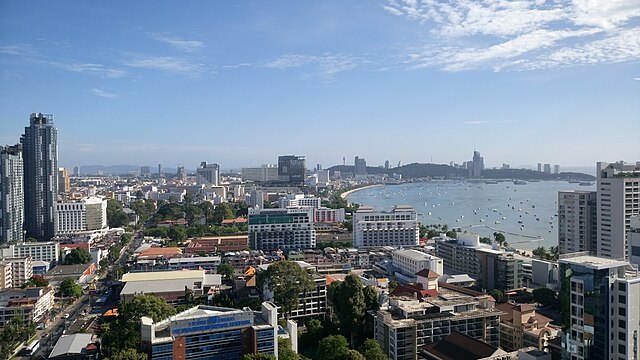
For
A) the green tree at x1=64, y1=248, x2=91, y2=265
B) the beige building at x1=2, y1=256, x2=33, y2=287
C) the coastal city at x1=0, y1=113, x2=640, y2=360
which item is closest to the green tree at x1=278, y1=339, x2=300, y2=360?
the coastal city at x1=0, y1=113, x2=640, y2=360

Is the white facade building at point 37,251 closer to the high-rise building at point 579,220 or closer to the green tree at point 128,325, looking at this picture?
the green tree at point 128,325

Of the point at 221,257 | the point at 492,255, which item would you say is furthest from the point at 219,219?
the point at 492,255

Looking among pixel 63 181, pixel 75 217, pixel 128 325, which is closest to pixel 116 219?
pixel 75 217

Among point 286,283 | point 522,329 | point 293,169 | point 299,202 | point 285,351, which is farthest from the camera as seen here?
point 293,169

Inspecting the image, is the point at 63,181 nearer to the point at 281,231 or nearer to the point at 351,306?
the point at 281,231

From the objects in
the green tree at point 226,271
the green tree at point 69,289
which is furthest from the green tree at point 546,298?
the green tree at point 69,289
